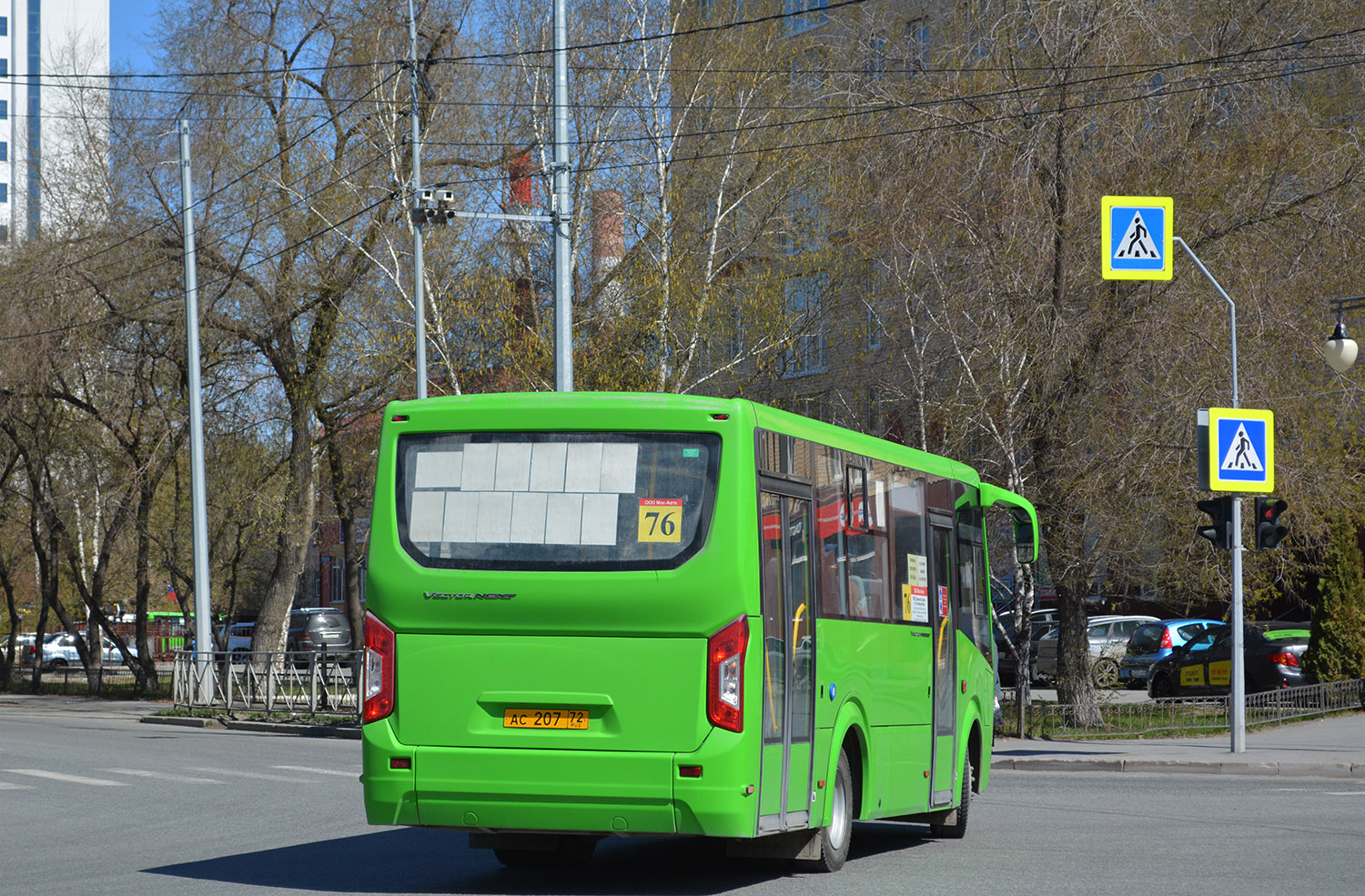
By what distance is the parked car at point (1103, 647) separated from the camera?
38938mm

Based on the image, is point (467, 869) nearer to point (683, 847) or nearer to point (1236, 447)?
point (683, 847)

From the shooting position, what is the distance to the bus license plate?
9.66 m

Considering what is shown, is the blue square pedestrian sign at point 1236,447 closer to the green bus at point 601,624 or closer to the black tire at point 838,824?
the black tire at point 838,824

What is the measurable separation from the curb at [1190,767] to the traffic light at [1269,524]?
107 inches

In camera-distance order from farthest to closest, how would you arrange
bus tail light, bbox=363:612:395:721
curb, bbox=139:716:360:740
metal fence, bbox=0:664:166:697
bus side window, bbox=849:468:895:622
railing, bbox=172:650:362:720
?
metal fence, bbox=0:664:166:697, railing, bbox=172:650:362:720, curb, bbox=139:716:360:740, bus side window, bbox=849:468:895:622, bus tail light, bbox=363:612:395:721

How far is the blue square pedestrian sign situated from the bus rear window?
40.9ft

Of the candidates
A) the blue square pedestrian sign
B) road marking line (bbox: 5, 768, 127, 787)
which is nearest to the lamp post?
the blue square pedestrian sign

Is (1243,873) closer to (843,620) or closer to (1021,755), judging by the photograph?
(843,620)

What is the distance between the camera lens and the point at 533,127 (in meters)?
31.7

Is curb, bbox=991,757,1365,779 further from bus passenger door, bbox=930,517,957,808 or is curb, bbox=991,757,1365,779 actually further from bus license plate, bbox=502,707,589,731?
bus license plate, bbox=502,707,589,731

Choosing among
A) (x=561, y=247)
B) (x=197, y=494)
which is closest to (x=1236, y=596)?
(x=561, y=247)

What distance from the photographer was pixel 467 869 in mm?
11203

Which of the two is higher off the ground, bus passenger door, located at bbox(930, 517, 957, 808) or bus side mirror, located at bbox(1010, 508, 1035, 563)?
bus side mirror, located at bbox(1010, 508, 1035, 563)

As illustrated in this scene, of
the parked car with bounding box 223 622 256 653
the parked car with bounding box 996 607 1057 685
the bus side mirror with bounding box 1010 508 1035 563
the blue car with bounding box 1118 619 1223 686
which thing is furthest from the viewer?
the parked car with bounding box 223 622 256 653
